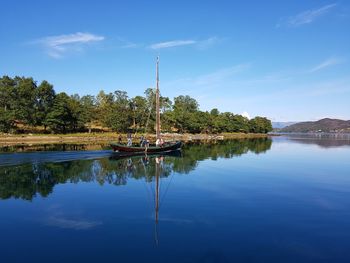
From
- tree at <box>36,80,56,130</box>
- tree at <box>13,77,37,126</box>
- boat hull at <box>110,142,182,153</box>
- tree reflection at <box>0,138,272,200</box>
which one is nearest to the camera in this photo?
tree reflection at <box>0,138,272,200</box>

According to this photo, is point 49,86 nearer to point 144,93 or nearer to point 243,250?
point 144,93

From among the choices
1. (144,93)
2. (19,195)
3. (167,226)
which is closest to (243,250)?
(167,226)

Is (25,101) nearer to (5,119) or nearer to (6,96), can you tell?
(6,96)

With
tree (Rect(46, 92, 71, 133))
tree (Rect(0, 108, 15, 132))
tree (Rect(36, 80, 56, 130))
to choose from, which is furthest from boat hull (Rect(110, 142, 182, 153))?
tree (Rect(36, 80, 56, 130))

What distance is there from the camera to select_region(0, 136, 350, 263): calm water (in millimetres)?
15312

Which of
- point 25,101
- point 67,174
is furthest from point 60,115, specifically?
point 67,174

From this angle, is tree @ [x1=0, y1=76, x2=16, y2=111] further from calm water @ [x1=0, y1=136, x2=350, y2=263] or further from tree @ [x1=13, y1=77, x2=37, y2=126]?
calm water @ [x1=0, y1=136, x2=350, y2=263]

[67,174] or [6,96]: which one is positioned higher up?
[6,96]

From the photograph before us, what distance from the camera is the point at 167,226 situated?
62.5 ft

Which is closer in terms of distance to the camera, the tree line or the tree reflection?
the tree reflection

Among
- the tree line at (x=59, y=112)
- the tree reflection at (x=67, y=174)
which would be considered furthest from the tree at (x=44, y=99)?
the tree reflection at (x=67, y=174)

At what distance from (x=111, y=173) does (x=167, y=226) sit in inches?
839

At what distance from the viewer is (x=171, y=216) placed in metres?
21.2

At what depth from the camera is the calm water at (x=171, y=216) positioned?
1531 centimetres
